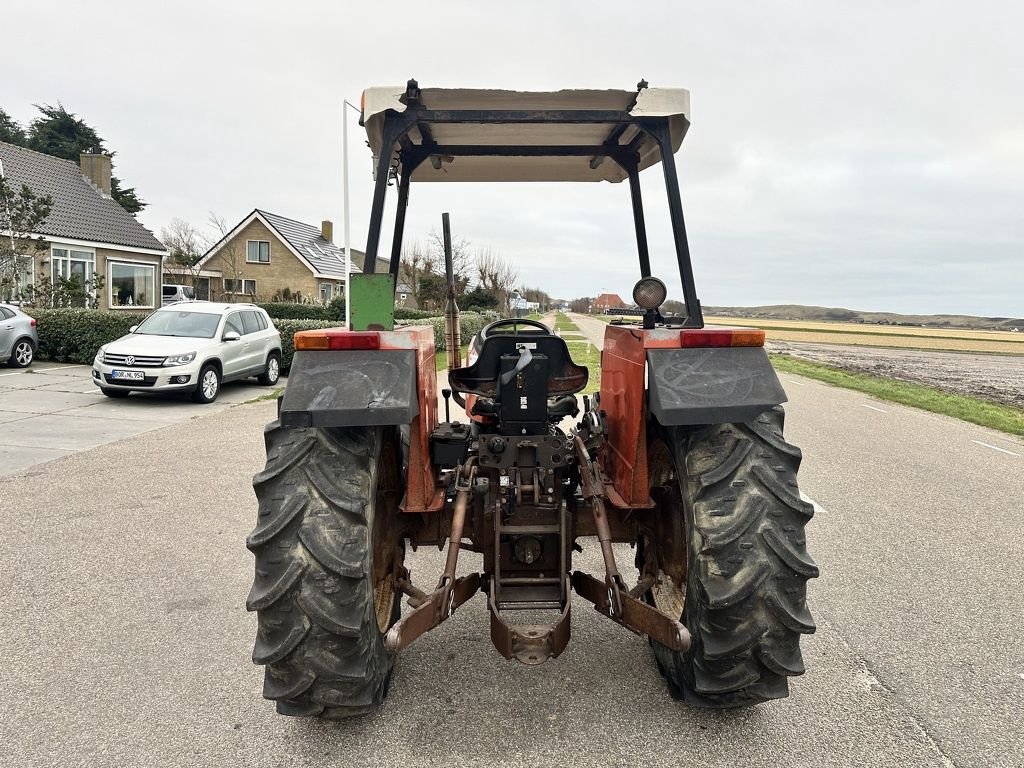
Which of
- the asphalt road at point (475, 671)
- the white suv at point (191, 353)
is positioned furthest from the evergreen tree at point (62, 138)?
the asphalt road at point (475, 671)

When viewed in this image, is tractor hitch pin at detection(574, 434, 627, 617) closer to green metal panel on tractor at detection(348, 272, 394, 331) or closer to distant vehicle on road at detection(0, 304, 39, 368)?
green metal panel on tractor at detection(348, 272, 394, 331)

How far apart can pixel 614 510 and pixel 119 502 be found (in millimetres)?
4724

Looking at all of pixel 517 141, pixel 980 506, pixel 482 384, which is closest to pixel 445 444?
pixel 482 384

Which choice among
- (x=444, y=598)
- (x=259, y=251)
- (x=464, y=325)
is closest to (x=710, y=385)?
(x=444, y=598)

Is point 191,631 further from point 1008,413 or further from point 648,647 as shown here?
point 1008,413

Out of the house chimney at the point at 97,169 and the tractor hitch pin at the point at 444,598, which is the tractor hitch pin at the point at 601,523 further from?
the house chimney at the point at 97,169

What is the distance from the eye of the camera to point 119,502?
592 cm

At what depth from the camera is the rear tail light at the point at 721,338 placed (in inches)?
104

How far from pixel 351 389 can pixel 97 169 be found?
32257 mm

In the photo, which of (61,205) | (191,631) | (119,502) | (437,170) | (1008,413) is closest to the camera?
(191,631)

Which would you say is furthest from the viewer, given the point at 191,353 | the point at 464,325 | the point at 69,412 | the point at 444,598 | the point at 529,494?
the point at 464,325

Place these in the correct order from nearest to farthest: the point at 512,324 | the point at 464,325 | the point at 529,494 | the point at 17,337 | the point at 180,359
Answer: the point at 529,494, the point at 512,324, the point at 180,359, the point at 17,337, the point at 464,325

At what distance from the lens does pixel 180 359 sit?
11.4 m

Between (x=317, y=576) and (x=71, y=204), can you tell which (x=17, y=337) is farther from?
(x=317, y=576)
